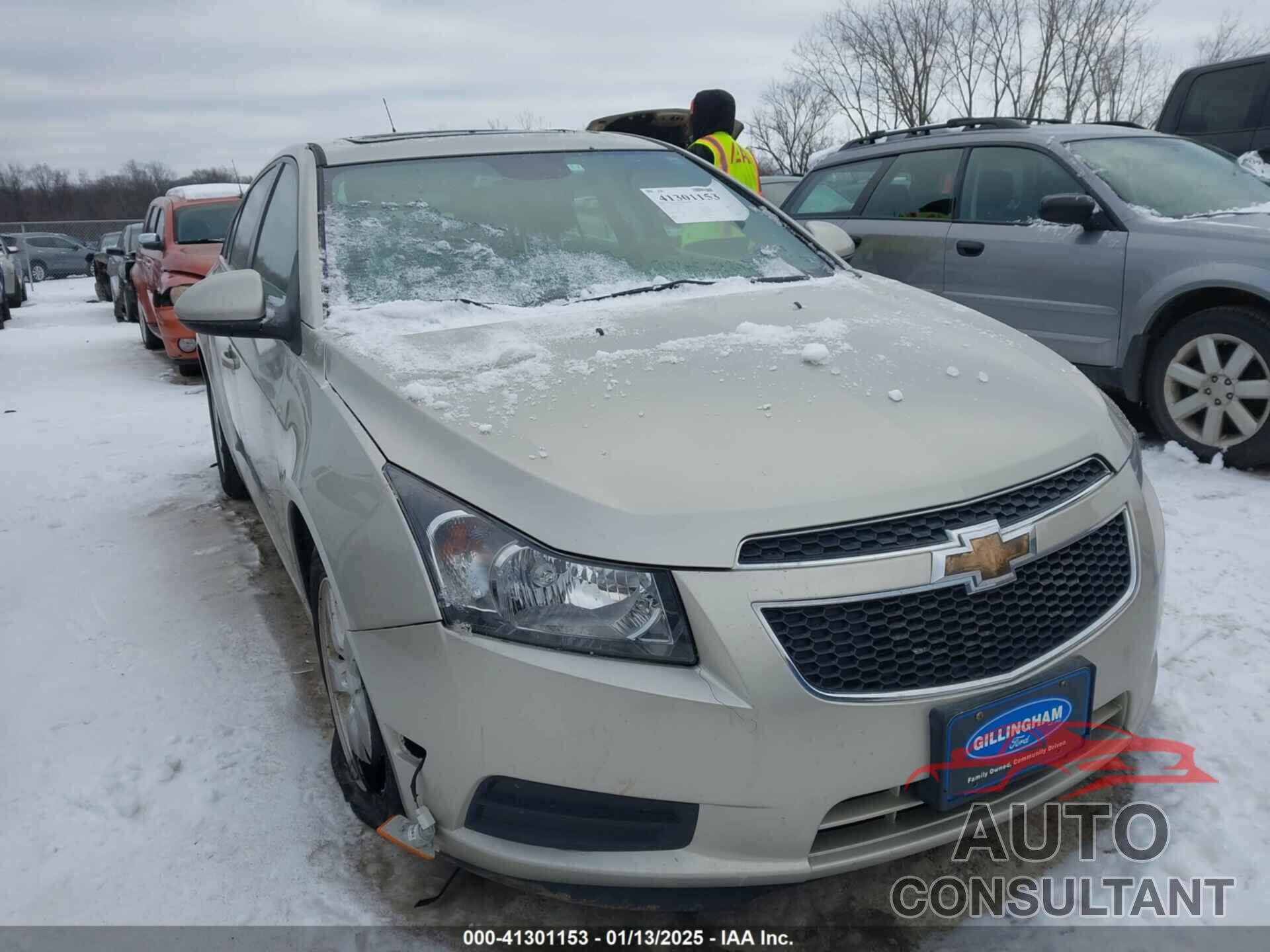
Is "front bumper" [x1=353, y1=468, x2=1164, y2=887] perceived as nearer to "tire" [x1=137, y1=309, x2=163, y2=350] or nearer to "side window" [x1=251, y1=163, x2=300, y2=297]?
"side window" [x1=251, y1=163, x2=300, y2=297]

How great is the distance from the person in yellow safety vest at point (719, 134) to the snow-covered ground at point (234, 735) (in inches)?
101

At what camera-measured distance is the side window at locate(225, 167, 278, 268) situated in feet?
12.1

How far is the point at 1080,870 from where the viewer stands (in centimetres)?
211

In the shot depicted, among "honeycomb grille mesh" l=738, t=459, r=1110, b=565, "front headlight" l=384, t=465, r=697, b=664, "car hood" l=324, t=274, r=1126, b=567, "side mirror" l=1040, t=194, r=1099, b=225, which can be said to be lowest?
"front headlight" l=384, t=465, r=697, b=664

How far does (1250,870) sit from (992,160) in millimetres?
4440

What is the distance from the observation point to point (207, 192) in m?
9.86

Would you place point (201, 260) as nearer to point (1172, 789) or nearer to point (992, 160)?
point (992, 160)

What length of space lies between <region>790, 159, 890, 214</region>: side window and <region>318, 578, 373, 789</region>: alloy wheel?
500 centimetres

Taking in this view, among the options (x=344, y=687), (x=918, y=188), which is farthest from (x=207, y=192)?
(x=344, y=687)

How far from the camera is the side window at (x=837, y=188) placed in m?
6.32

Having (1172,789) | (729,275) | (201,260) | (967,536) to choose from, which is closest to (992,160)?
(729,275)

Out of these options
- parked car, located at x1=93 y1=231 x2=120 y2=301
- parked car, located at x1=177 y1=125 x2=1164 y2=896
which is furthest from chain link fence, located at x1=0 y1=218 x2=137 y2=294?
parked car, located at x1=177 y1=125 x2=1164 y2=896

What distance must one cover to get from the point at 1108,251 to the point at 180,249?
772 cm

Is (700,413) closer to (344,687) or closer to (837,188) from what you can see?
(344,687)
